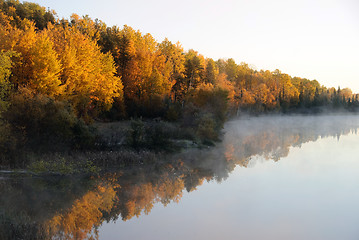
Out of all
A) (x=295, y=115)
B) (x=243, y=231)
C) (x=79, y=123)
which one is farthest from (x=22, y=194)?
(x=295, y=115)

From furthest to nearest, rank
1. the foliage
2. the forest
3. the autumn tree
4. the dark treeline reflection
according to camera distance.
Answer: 1. the autumn tree
2. the forest
3. the foliage
4. the dark treeline reflection

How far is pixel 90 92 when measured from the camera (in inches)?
1302

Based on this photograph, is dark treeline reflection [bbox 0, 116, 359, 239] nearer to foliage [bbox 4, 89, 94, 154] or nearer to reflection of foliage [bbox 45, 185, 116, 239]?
reflection of foliage [bbox 45, 185, 116, 239]

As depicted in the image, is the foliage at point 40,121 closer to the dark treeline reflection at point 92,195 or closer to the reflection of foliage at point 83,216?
the dark treeline reflection at point 92,195

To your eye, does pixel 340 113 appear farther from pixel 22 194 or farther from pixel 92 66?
pixel 22 194

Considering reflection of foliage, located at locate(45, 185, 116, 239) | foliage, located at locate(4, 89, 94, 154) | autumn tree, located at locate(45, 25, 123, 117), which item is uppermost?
autumn tree, located at locate(45, 25, 123, 117)

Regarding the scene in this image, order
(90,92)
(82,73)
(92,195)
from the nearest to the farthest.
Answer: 1. (92,195)
2. (82,73)
3. (90,92)

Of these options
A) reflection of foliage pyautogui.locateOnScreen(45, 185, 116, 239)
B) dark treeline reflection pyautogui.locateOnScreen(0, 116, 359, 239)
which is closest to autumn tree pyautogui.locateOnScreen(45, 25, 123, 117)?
dark treeline reflection pyautogui.locateOnScreen(0, 116, 359, 239)

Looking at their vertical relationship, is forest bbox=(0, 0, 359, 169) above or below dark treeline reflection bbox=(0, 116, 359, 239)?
above

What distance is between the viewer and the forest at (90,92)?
2202 cm

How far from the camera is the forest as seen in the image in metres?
22.0

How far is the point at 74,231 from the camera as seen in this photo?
1280cm

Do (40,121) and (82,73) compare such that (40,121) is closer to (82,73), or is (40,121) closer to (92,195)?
(92,195)

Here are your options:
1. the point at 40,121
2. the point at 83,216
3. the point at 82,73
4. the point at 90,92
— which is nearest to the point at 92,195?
the point at 83,216
